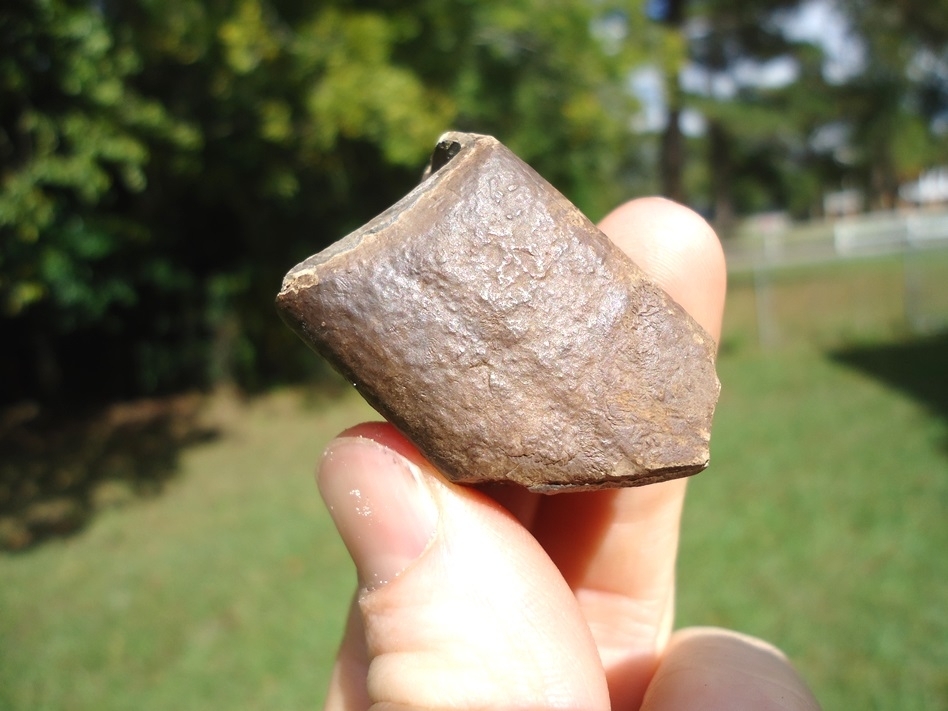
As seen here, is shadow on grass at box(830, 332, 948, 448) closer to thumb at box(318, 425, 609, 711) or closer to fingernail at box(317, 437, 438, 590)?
thumb at box(318, 425, 609, 711)

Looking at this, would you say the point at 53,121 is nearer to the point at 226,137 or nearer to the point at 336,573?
the point at 226,137

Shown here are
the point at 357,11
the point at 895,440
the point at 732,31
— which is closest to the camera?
the point at 895,440

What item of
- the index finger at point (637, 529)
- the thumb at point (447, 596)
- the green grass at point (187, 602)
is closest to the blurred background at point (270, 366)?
the green grass at point (187, 602)

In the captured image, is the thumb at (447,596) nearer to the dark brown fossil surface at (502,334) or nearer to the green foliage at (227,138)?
the dark brown fossil surface at (502,334)

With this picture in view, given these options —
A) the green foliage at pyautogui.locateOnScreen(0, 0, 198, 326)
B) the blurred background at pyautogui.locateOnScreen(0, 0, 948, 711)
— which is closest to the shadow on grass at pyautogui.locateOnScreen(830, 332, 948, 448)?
the blurred background at pyautogui.locateOnScreen(0, 0, 948, 711)

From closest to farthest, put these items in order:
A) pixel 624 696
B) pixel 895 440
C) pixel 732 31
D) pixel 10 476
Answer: pixel 624 696 → pixel 895 440 → pixel 10 476 → pixel 732 31

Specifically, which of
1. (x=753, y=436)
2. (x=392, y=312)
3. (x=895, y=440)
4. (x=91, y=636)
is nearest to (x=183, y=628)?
(x=91, y=636)

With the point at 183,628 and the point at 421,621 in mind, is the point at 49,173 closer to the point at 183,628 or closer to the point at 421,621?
the point at 183,628
